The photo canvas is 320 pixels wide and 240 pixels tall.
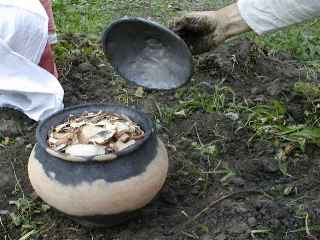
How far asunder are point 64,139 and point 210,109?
1291 mm

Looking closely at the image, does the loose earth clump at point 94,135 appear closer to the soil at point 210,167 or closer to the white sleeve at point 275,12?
the soil at point 210,167

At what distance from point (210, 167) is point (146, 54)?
71 centimetres

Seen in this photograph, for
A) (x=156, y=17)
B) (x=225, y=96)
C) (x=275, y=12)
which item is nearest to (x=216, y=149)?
(x=225, y=96)

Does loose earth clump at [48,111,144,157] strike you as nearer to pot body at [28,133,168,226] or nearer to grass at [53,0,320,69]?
pot body at [28,133,168,226]

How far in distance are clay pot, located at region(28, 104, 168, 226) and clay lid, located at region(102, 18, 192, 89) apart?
0.40 meters

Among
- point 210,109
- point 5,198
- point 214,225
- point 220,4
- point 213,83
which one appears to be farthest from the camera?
point 220,4

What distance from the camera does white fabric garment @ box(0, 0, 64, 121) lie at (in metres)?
3.78

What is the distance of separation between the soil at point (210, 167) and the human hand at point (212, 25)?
0.65m

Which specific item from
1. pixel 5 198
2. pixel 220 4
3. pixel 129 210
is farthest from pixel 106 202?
pixel 220 4

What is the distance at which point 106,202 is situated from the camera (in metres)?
2.81

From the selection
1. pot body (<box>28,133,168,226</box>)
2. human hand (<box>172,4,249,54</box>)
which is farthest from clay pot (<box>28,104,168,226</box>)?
human hand (<box>172,4,249,54</box>)

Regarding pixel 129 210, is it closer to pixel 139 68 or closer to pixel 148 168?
pixel 148 168

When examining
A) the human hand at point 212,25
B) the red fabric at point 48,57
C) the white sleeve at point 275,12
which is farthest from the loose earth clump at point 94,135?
the red fabric at point 48,57

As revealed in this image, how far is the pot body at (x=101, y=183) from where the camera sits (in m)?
2.79
